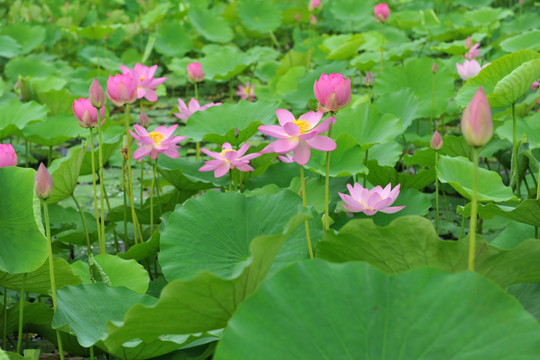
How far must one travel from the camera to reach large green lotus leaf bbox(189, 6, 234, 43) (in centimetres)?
445

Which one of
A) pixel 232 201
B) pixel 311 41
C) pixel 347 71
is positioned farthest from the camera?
pixel 311 41

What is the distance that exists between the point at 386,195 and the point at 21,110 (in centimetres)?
125

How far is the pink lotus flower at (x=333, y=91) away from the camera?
3.57ft

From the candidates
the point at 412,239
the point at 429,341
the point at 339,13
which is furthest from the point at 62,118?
the point at 339,13

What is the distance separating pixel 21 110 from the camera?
1.98 m

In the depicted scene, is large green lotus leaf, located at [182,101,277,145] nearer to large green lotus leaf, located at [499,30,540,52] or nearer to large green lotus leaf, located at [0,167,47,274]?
large green lotus leaf, located at [0,167,47,274]

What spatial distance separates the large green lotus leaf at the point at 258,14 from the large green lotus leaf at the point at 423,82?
232cm

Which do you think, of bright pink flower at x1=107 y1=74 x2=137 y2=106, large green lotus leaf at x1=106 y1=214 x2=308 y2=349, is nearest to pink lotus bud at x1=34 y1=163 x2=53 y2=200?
large green lotus leaf at x1=106 y1=214 x2=308 y2=349

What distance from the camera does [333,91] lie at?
3.58 feet

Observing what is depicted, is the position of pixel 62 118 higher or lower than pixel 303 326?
lower

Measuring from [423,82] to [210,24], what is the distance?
99.5 inches

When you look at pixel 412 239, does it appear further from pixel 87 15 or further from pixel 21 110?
pixel 87 15

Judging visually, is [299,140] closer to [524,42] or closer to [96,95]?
[96,95]

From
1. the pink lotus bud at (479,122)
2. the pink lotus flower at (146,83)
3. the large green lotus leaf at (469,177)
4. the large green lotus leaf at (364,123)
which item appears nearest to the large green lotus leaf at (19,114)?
the pink lotus flower at (146,83)
